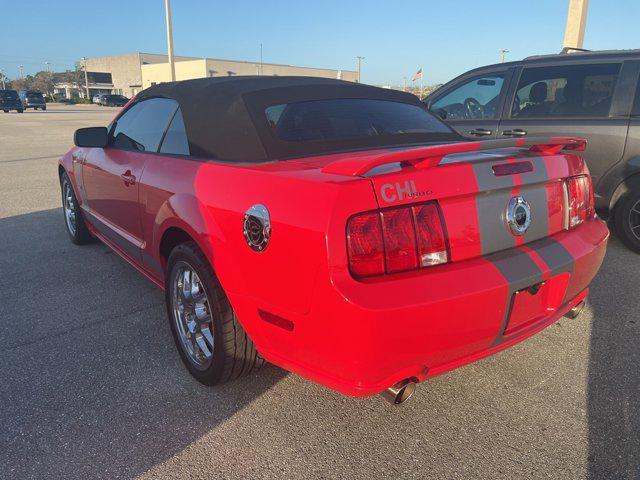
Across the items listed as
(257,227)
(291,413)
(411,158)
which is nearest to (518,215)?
(411,158)

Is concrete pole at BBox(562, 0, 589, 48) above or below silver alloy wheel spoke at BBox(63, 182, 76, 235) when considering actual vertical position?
above

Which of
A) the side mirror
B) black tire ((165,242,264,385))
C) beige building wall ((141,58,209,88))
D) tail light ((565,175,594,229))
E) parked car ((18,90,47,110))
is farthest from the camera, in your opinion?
beige building wall ((141,58,209,88))

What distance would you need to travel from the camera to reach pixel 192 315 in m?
2.65

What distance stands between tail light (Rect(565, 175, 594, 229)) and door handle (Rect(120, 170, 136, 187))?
244 cm

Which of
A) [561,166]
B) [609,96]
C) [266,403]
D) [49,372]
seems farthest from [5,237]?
[609,96]

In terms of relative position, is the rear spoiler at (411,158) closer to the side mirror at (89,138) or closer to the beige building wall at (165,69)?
the side mirror at (89,138)

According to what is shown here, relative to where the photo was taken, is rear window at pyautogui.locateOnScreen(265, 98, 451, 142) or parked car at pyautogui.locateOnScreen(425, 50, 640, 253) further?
parked car at pyautogui.locateOnScreen(425, 50, 640, 253)

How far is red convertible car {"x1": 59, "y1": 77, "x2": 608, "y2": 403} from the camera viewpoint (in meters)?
1.78

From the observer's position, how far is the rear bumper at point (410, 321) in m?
1.74

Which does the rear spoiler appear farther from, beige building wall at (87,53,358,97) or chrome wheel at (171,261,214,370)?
beige building wall at (87,53,358,97)

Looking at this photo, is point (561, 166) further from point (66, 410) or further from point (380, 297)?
point (66, 410)

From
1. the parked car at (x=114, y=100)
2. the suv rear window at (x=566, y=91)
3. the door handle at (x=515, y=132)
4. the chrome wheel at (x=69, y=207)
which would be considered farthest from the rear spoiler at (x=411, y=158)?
the parked car at (x=114, y=100)

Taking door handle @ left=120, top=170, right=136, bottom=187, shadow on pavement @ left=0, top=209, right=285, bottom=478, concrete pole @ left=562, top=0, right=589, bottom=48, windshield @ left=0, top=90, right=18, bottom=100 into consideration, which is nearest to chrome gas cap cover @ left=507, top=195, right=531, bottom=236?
shadow on pavement @ left=0, top=209, right=285, bottom=478

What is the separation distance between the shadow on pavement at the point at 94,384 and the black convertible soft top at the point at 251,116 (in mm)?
1147
